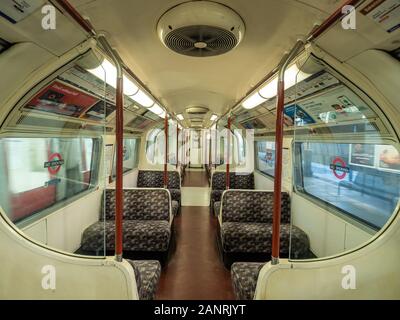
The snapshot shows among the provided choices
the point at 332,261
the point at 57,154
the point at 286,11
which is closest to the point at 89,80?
the point at 57,154

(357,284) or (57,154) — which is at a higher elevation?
(57,154)

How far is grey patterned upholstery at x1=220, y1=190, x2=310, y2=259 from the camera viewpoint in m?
3.63

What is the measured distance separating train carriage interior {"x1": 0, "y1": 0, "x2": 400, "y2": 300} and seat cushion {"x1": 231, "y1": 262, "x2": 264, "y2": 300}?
0.02 m

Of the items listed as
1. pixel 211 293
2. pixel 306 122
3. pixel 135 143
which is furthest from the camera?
pixel 135 143

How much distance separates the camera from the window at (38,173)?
8.43 ft

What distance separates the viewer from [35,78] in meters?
1.82

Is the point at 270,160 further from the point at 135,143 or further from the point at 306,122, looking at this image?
the point at 135,143

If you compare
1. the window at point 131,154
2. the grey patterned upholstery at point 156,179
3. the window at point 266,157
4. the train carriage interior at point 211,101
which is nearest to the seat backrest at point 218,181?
the grey patterned upholstery at point 156,179

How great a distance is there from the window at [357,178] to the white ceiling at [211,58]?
4.44ft
